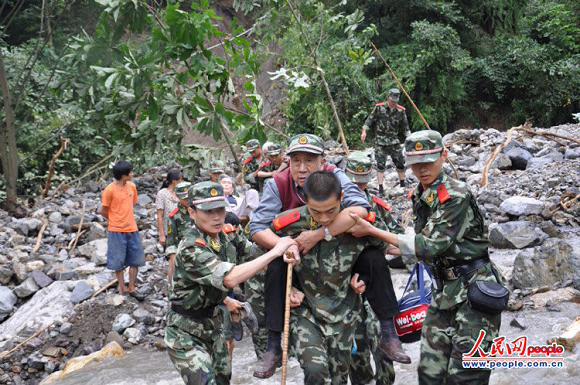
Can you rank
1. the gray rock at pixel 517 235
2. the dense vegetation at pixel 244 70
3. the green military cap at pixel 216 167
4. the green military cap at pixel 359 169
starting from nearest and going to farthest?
the green military cap at pixel 359 169
the dense vegetation at pixel 244 70
the green military cap at pixel 216 167
the gray rock at pixel 517 235

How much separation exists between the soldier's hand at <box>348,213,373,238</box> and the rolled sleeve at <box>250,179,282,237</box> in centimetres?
50

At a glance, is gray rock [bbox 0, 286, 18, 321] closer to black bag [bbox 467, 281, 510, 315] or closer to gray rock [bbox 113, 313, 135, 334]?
gray rock [bbox 113, 313, 135, 334]

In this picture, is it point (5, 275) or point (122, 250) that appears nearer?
point (122, 250)

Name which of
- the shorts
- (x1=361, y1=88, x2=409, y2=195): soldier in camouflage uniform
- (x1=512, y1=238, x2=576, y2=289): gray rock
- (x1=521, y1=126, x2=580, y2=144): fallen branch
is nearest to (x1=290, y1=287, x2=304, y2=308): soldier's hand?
(x1=512, y1=238, x2=576, y2=289): gray rock

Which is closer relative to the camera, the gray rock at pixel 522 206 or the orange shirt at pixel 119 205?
the orange shirt at pixel 119 205

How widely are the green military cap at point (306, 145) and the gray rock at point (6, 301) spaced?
6.65 meters

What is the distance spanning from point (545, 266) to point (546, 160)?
18.9 feet

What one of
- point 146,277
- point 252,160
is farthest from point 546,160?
point 146,277

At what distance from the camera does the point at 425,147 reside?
3.59 metres

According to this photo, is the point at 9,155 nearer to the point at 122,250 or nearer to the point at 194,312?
the point at 122,250

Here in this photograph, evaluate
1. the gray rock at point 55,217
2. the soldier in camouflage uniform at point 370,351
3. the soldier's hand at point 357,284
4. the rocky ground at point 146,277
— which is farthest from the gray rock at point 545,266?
the gray rock at point 55,217

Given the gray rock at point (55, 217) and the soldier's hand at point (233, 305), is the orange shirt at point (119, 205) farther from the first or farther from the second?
the soldier's hand at point (233, 305)

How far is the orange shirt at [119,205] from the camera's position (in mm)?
7844

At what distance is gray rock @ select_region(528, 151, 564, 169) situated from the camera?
12.0 metres
